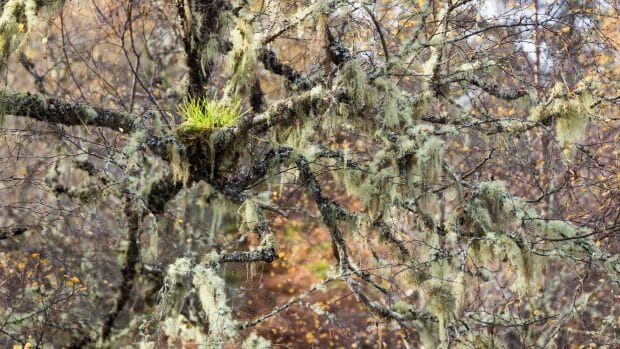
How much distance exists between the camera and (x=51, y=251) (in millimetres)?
7918

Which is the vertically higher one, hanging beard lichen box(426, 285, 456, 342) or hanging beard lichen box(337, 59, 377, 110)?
hanging beard lichen box(337, 59, 377, 110)

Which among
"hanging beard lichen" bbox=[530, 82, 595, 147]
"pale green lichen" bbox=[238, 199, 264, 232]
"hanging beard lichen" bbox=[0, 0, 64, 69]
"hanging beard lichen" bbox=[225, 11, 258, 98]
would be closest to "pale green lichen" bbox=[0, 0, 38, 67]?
"hanging beard lichen" bbox=[0, 0, 64, 69]

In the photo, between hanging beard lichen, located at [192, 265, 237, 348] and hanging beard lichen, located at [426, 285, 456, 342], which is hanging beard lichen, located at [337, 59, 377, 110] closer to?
hanging beard lichen, located at [426, 285, 456, 342]

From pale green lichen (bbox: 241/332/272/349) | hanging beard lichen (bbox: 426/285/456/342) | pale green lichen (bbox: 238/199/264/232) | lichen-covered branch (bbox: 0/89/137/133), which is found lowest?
pale green lichen (bbox: 241/332/272/349)

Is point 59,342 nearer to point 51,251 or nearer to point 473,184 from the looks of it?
point 51,251

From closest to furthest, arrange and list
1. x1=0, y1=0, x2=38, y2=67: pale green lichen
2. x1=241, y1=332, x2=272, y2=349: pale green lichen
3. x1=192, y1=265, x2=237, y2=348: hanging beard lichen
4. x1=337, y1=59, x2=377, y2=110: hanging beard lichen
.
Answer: x1=192, y1=265, x2=237, y2=348: hanging beard lichen, x1=241, y1=332, x2=272, y2=349: pale green lichen, x1=337, y1=59, x2=377, y2=110: hanging beard lichen, x1=0, y1=0, x2=38, y2=67: pale green lichen

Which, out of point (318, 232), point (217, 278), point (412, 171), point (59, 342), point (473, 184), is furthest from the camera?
point (318, 232)

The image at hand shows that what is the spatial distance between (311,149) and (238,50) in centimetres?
109

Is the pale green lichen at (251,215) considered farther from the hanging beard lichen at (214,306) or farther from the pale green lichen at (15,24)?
→ the pale green lichen at (15,24)

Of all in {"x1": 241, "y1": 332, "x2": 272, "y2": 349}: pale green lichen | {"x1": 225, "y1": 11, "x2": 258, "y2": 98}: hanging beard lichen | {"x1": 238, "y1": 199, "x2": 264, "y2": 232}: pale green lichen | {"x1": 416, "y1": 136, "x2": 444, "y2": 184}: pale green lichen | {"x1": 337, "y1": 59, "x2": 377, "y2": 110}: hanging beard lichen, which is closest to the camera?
{"x1": 241, "y1": 332, "x2": 272, "y2": 349}: pale green lichen

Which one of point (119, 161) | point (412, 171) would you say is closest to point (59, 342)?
point (119, 161)

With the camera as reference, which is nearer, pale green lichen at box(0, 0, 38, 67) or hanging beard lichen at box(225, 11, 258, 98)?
pale green lichen at box(0, 0, 38, 67)

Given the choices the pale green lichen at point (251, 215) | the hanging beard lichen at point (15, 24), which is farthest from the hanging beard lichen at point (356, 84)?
the hanging beard lichen at point (15, 24)

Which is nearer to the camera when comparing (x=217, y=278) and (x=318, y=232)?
(x=217, y=278)
